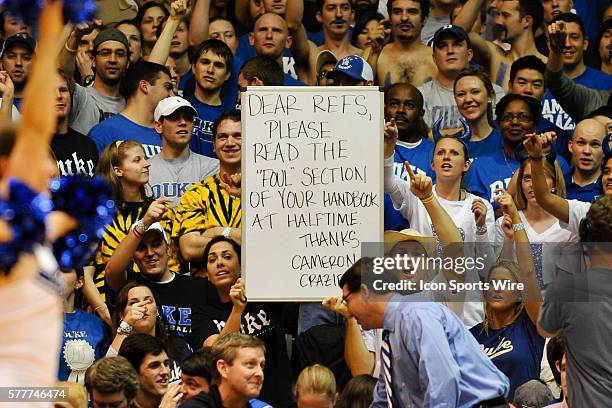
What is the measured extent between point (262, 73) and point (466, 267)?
6.63 feet

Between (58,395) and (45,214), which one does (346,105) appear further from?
(45,214)

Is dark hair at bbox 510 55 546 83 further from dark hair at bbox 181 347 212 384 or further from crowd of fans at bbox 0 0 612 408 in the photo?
dark hair at bbox 181 347 212 384

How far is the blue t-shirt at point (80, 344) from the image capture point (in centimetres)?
687

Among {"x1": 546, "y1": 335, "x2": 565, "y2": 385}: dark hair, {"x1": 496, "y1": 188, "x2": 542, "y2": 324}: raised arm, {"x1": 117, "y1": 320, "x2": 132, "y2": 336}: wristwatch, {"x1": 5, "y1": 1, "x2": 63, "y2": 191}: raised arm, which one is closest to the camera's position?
{"x1": 5, "y1": 1, "x2": 63, "y2": 191}: raised arm

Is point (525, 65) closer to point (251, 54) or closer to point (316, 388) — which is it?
point (251, 54)

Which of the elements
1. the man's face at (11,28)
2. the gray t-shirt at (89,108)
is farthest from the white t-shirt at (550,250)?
the man's face at (11,28)

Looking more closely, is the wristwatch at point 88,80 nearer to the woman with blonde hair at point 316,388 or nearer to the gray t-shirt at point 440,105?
the gray t-shirt at point 440,105

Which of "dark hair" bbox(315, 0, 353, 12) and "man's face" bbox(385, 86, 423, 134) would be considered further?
"dark hair" bbox(315, 0, 353, 12)

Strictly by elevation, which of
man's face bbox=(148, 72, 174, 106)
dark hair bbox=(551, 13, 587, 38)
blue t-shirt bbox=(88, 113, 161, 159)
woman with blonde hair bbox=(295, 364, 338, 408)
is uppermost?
dark hair bbox=(551, 13, 587, 38)

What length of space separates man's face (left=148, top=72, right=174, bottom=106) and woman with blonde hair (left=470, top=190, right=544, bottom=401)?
2.47m

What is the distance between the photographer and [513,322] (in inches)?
274

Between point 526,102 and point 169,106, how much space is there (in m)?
2.20

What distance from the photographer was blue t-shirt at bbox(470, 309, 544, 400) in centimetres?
685

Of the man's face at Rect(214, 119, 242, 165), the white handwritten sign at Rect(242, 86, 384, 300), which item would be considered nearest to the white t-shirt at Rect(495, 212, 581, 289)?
the white handwritten sign at Rect(242, 86, 384, 300)
